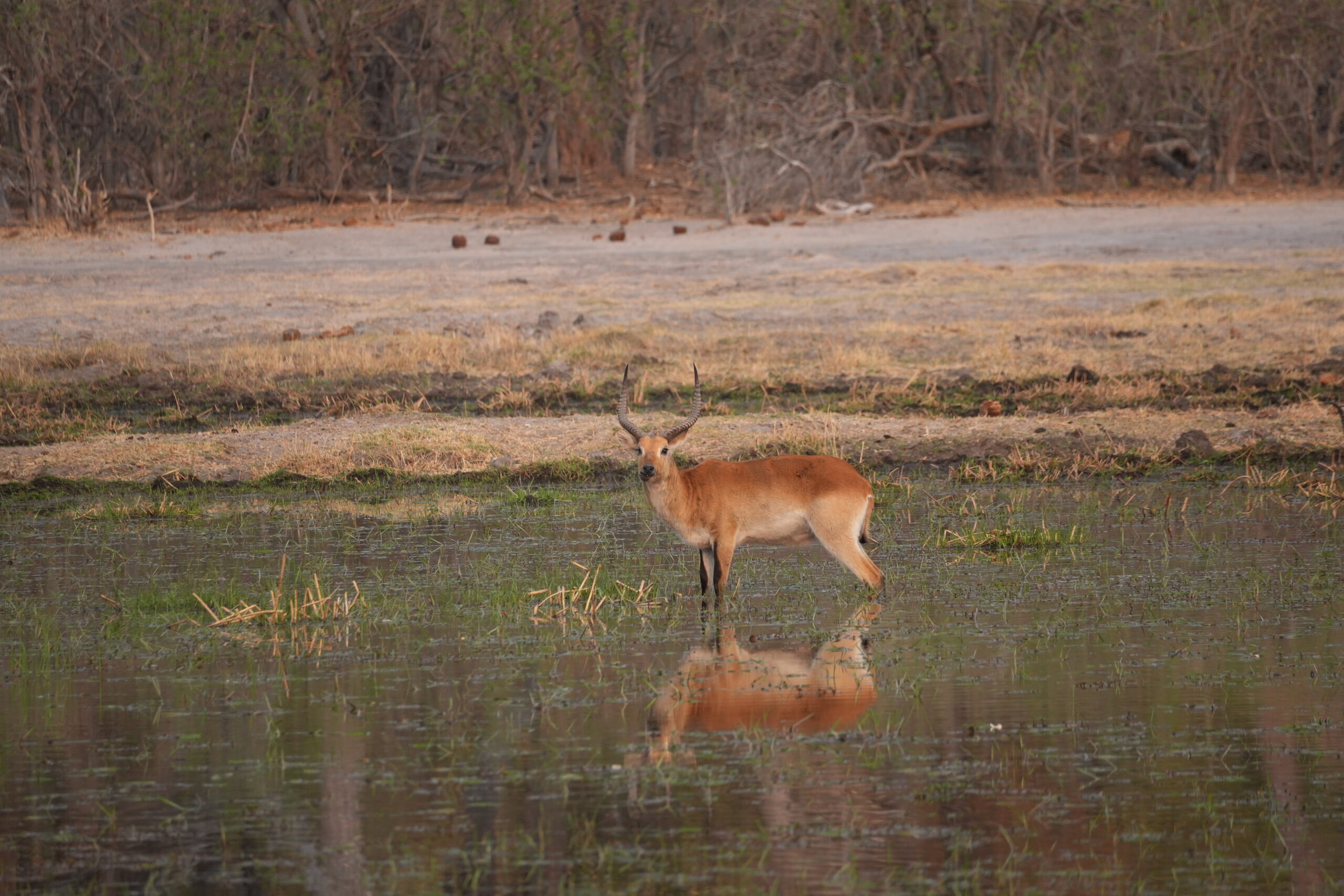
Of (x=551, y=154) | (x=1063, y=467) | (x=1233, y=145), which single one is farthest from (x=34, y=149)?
(x=1063, y=467)

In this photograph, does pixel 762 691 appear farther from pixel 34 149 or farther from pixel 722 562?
pixel 34 149

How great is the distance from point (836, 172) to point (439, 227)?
23.4 feet

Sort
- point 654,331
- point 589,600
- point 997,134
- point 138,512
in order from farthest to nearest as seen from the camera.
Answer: point 997,134 → point 654,331 → point 138,512 → point 589,600

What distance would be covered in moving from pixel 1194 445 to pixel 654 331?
7.18 meters

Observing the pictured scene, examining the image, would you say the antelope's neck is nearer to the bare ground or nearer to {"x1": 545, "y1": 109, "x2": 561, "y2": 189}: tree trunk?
the bare ground

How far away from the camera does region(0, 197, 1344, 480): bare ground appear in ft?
44.4

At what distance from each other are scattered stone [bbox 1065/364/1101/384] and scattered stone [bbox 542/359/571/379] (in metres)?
4.55

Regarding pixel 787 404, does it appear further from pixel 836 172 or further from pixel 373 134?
pixel 373 134

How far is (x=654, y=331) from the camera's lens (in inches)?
739

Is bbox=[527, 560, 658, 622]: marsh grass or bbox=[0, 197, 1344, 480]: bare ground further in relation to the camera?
bbox=[0, 197, 1344, 480]: bare ground

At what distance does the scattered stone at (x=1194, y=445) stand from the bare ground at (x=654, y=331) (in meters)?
0.27

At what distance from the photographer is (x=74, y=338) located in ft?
61.8

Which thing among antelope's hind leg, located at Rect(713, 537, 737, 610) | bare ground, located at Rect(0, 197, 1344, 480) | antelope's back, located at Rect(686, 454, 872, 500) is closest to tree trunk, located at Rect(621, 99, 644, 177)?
bare ground, located at Rect(0, 197, 1344, 480)

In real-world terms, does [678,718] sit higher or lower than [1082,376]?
lower
